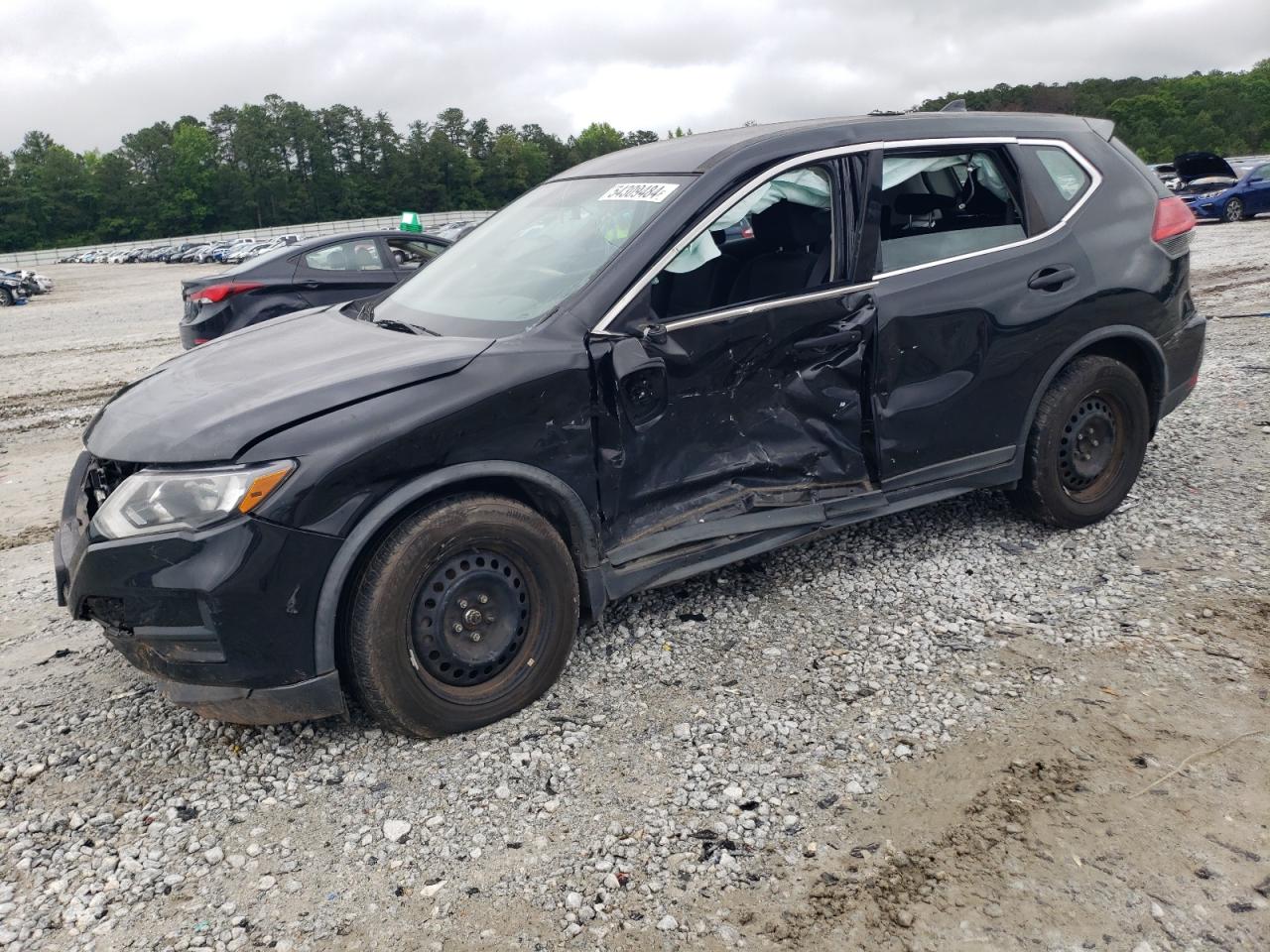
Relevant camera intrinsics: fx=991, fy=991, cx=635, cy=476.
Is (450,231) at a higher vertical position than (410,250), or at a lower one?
higher

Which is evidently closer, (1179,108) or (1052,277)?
(1052,277)

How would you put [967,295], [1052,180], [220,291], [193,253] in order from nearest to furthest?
1. [967,295]
2. [1052,180]
3. [220,291]
4. [193,253]

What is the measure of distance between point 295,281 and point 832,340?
747cm

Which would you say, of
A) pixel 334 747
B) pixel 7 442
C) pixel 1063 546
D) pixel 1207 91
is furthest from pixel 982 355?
pixel 1207 91

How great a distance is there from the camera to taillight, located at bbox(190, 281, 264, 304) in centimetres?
967

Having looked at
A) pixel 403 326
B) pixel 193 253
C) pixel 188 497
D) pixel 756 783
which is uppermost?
pixel 193 253

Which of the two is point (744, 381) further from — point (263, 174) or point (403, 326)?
point (263, 174)

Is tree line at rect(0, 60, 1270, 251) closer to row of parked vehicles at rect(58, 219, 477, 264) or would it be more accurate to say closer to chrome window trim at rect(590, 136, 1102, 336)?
row of parked vehicles at rect(58, 219, 477, 264)

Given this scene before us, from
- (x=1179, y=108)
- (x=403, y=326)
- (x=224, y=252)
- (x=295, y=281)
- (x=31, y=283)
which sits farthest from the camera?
(x=1179, y=108)

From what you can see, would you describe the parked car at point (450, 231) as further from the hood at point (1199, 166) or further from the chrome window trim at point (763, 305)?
the hood at point (1199, 166)

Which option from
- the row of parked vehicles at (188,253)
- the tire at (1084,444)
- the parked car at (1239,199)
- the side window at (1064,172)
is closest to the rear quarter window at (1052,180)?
the side window at (1064,172)

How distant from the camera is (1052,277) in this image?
441 cm

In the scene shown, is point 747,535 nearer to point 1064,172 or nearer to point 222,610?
point 222,610

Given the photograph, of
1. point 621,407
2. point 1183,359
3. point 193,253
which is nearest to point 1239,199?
point 1183,359
